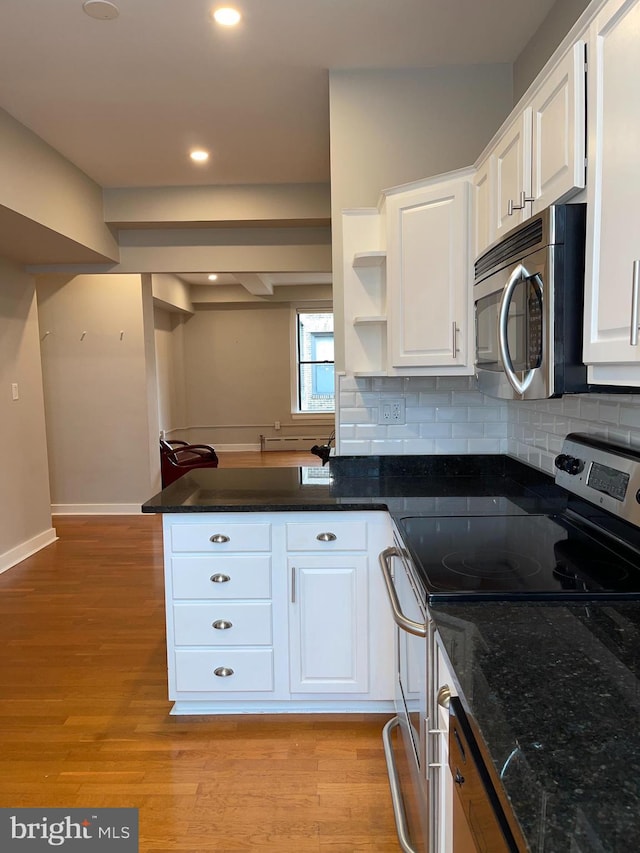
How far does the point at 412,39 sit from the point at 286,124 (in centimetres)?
94

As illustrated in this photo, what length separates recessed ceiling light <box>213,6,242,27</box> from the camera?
2096mm

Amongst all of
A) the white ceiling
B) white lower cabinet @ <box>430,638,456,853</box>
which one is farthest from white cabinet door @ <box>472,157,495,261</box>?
white lower cabinet @ <box>430,638,456,853</box>

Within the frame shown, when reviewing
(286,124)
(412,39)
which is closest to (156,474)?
(286,124)

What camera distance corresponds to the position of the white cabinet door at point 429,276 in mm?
2115

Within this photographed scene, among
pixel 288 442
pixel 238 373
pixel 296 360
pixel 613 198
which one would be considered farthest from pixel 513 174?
pixel 238 373

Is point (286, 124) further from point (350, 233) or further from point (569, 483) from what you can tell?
point (569, 483)

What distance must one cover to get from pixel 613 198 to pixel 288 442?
831 cm

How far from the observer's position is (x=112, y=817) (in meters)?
1.74

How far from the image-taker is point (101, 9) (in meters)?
2.07

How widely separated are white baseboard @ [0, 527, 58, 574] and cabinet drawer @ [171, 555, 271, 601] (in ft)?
8.27

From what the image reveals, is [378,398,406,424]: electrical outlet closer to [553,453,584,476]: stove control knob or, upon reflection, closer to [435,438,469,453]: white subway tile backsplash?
[435,438,469,453]: white subway tile backsplash

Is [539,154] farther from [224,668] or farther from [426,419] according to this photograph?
[224,668]

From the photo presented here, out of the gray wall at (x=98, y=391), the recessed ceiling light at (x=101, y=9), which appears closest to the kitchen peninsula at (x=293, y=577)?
the recessed ceiling light at (x=101, y=9)

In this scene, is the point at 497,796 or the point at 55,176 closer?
the point at 497,796
